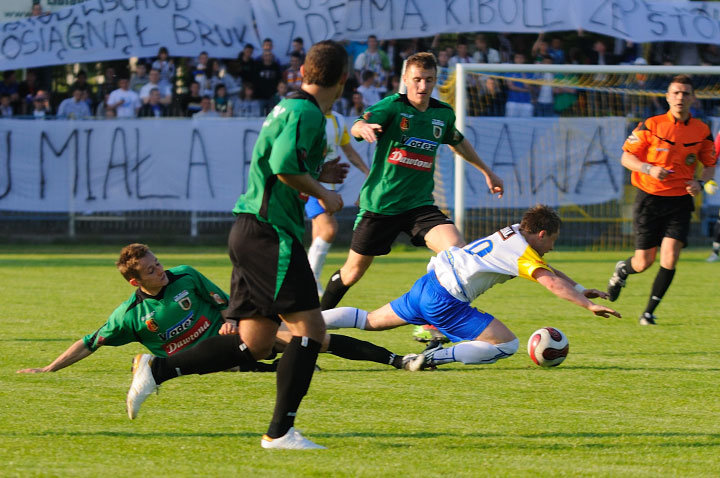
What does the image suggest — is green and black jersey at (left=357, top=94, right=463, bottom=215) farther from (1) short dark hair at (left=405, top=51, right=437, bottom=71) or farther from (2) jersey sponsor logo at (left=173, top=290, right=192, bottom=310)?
(2) jersey sponsor logo at (left=173, top=290, right=192, bottom=310)

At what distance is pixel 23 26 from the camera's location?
1770 cm

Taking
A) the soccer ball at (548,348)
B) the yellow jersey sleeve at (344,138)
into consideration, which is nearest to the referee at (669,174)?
the yellow jersey sleeve at (344,138)

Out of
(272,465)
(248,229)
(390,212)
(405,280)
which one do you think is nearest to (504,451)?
(272,465)

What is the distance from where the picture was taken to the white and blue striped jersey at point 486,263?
6211 millimetres

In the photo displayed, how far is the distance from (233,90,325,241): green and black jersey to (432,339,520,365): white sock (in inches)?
80.0

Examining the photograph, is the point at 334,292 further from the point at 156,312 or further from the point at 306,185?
the point at 306,185

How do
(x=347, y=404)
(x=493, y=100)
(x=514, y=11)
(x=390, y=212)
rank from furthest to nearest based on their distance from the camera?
(x=514, y=11)
(x=493, y=100)
(x=390, y=212)
(x=347, y=404)

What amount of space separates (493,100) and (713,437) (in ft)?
40.6

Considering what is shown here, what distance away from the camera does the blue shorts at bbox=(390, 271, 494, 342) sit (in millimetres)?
6547

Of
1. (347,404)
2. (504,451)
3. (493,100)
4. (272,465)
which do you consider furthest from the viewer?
(493,100)

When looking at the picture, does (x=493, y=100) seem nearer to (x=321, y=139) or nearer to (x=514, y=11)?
(x=514, y=11)

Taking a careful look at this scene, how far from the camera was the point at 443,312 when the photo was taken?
6.56m

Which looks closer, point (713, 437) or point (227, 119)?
point (713, 437)

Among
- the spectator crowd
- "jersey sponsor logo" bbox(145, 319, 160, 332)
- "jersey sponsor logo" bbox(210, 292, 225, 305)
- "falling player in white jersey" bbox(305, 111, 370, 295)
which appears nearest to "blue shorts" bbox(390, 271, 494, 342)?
"jersey sponsor logo" bbox(210, 292, 225, 305)
